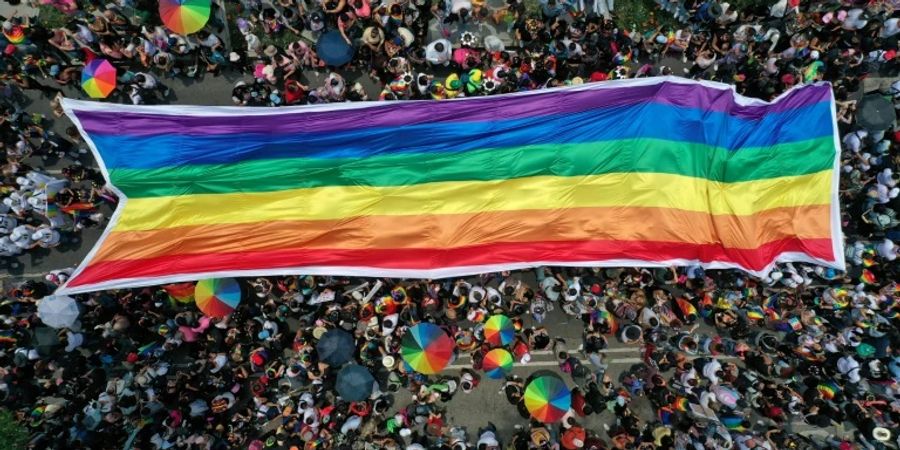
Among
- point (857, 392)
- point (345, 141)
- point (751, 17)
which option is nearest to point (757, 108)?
point (751, 17)

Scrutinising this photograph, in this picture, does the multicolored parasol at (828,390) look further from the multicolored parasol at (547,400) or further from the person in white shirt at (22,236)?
the person in white shirt at (22,236)

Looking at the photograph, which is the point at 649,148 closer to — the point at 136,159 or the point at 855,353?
the point at 855,353

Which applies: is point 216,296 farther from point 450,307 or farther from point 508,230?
point 508,230

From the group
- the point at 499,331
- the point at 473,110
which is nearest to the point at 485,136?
the point at 473,110

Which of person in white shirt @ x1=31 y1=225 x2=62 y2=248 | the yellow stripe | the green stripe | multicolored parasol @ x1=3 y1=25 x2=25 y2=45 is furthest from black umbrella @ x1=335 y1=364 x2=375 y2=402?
multicolored parasol @ x1=3 y1=25 x2=25 y2=45

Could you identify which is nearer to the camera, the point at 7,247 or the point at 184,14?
the point at 184,14

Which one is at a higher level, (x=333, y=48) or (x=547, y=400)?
(x=333, y=48)

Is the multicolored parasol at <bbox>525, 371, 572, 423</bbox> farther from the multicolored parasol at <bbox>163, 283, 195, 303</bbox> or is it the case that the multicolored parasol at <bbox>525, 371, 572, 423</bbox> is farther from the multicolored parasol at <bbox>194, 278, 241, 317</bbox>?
the multicolored parasol at <bbox>163, 283, 195, 303</bbox>
